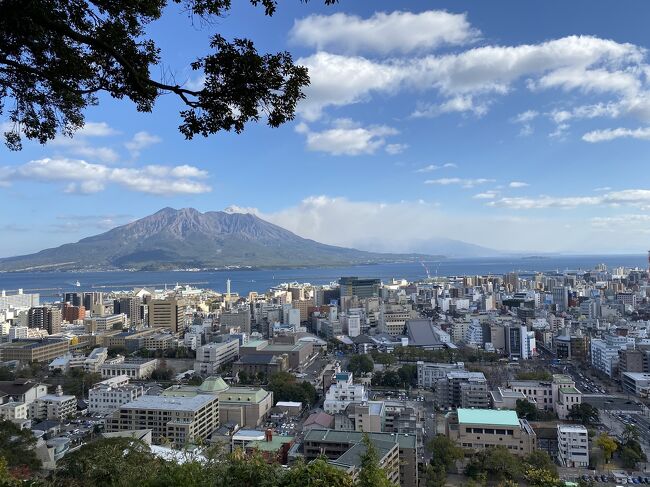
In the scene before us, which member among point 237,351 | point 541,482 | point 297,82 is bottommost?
point 237,351

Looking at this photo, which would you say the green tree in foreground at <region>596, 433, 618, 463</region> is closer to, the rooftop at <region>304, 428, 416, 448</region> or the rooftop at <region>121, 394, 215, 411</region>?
the rooftop at <region>304, 428, 416, 448</region>

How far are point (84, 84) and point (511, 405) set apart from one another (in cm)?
938

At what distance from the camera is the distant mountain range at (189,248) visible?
7194 cm

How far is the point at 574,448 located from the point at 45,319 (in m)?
A: 19.8

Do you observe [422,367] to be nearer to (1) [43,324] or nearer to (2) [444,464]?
(2) [444,464]

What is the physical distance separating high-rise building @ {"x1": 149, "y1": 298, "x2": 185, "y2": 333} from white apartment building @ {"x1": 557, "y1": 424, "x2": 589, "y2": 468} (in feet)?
55.2

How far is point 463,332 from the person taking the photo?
17.7m

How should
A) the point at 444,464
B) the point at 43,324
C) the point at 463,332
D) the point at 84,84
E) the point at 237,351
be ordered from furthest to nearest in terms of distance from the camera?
the point at 43,324 < the point at 463,332 < the point at 237,351 < the point at 444,464 < the point at 84,84

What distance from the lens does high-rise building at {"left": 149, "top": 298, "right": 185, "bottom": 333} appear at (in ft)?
67.9

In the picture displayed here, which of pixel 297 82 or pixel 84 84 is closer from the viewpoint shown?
pixel 297 82

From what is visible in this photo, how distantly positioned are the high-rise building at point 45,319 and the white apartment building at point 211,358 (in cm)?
922

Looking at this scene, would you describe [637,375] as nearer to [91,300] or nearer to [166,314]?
[166,314]

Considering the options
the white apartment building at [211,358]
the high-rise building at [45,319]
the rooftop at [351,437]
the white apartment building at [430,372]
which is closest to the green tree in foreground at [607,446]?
the rooftop at [351,437]

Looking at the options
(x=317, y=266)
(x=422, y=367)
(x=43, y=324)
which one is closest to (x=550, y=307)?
(x=422, y=367)
